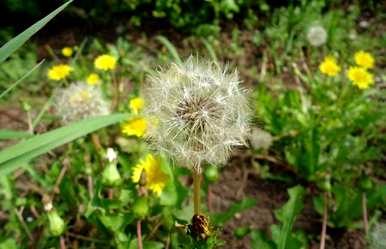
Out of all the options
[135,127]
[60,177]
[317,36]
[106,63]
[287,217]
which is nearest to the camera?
[287,217]

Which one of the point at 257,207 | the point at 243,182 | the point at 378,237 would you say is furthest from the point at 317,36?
the point at 378,237

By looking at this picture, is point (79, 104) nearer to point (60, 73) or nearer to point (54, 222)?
point (60, 73)

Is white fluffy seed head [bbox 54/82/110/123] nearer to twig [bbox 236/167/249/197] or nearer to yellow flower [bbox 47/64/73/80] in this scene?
yellow flower [bbox 47/64/73/80]

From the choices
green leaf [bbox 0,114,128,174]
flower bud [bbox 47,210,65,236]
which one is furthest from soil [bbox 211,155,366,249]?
green leaf [bbox 0,114,128,174]

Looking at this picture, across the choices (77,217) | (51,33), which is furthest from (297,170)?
(51,33)

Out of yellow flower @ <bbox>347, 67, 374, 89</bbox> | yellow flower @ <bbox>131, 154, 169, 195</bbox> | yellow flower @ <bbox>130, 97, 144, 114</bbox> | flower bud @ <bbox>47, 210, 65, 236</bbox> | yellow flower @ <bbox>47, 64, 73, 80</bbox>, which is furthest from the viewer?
yellow flower @ <bbox>47, 64, 73, 80</bbox>

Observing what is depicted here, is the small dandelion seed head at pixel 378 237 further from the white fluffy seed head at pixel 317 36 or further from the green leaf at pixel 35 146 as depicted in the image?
the white fluffy seed head at pixel 317 36

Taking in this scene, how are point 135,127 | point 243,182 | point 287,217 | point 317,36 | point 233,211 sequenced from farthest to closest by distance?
point 317,36
point 243,182
point 135,127
point 233,211
point 287,217
